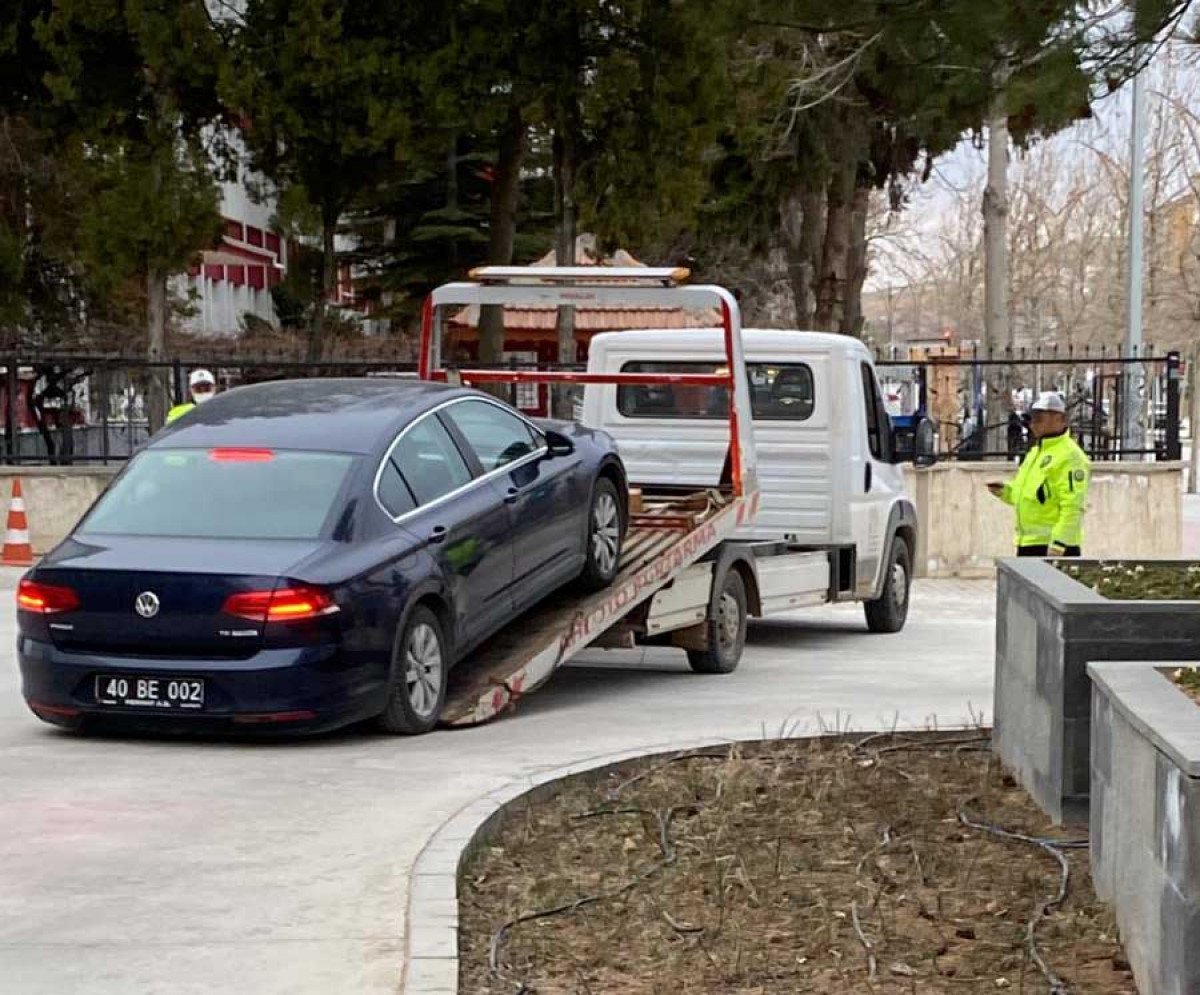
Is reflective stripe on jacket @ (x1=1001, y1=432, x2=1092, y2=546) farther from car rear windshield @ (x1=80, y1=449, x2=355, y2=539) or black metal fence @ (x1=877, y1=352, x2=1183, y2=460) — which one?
black metal fence @ (x1=877, y1=352, x2=1183, y2=460)

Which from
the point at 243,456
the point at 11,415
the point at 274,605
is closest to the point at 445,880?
the point at 274,605

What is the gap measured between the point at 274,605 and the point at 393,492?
1.10 m

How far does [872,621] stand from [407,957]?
36.9 ft

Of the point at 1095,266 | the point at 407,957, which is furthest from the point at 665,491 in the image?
the point at 1095,266

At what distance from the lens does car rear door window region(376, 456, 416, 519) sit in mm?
10039

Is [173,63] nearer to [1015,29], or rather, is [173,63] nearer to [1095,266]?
[1015,29]

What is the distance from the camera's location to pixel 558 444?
11898 millimetres

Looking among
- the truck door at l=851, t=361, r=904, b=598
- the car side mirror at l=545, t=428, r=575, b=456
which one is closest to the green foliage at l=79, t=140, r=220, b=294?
the truck door at l=851, t=361, r=904, b=598

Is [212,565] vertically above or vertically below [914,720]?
above

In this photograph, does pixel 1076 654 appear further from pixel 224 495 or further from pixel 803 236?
pixel 803 236

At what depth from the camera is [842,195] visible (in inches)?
1125

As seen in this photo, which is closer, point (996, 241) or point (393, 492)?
point (393, 492)

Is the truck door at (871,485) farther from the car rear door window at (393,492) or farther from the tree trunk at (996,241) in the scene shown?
the tree trunk at (996,241)

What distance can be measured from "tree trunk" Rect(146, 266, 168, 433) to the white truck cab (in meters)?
7.06
